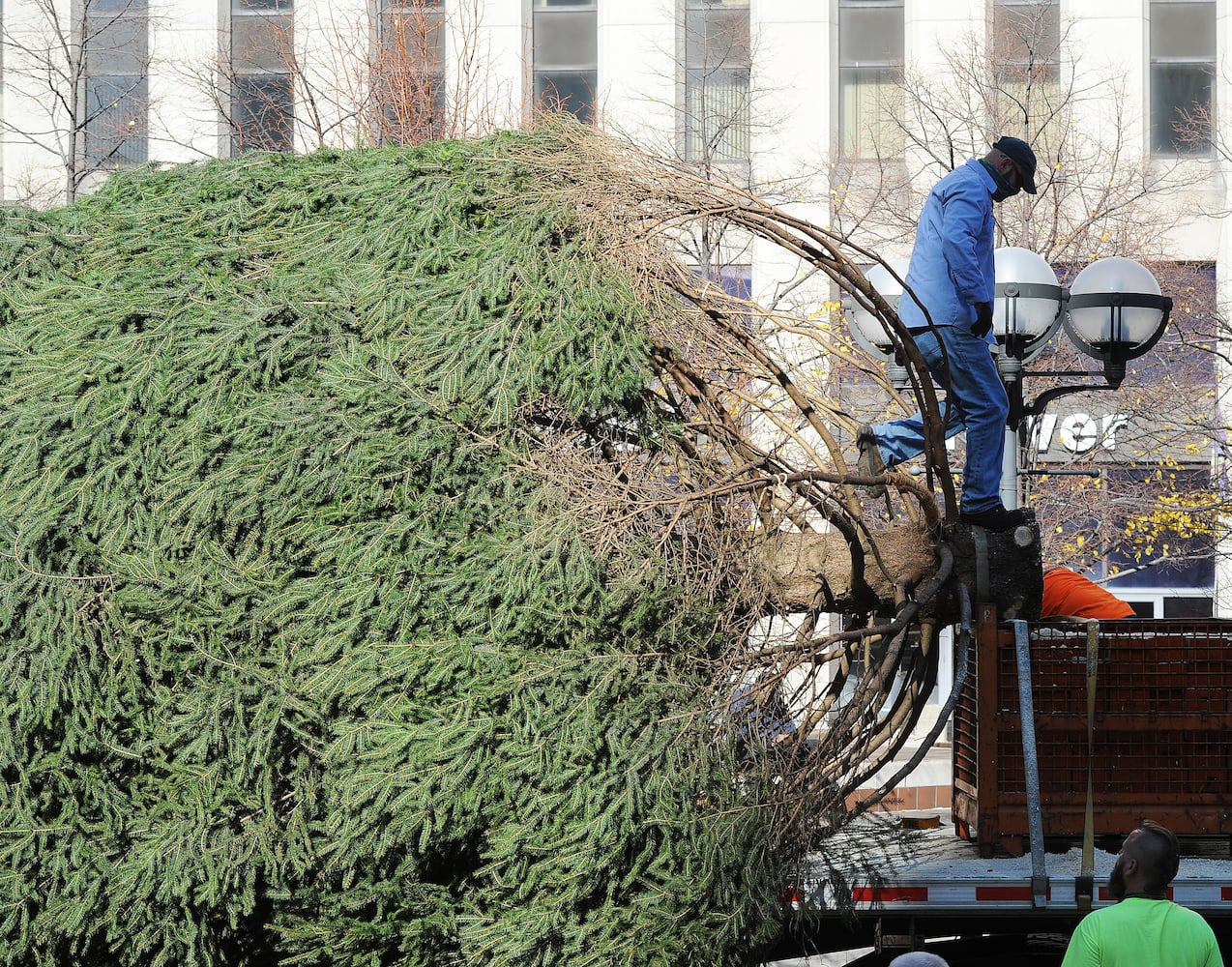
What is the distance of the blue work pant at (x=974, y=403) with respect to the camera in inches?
247

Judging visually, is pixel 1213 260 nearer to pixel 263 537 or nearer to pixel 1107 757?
pixel 1107 757

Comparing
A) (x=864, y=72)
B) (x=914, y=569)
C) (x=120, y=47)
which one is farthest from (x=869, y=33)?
(x=914, y=569)

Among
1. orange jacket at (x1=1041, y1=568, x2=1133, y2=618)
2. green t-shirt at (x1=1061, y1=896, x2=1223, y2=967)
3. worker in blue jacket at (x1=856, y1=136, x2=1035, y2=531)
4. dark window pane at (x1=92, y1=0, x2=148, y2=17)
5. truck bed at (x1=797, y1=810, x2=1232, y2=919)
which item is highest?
dark window pane at (x1=92, y1=0, x2=148, y2=17)

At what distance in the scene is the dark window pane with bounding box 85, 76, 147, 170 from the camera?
646 inches

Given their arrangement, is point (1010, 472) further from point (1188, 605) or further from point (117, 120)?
point (117, 120)

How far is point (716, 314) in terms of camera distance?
19.5ft

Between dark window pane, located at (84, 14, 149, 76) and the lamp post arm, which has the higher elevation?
dark window pane, located at (84, 14, 149, 76)

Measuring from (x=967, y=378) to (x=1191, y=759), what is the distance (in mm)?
1879

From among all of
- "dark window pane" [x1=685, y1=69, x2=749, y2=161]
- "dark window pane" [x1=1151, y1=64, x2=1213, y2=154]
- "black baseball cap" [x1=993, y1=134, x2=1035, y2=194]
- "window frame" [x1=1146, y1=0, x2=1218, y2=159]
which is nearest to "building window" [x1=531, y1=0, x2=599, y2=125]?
"dark window pane" [x1=685, y1=69, x2=749, y2=161]

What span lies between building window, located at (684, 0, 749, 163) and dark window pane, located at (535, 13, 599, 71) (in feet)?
5.02

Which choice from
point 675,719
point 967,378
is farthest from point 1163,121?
point 675,719

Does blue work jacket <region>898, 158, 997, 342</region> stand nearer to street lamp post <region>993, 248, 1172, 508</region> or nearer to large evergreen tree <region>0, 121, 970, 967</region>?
large evergreen tree <region>0, 121, 970, 967</region>

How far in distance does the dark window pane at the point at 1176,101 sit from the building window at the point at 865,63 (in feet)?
11.6

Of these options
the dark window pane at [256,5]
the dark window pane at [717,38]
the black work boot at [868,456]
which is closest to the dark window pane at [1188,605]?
the dark window pane at [717,38]
